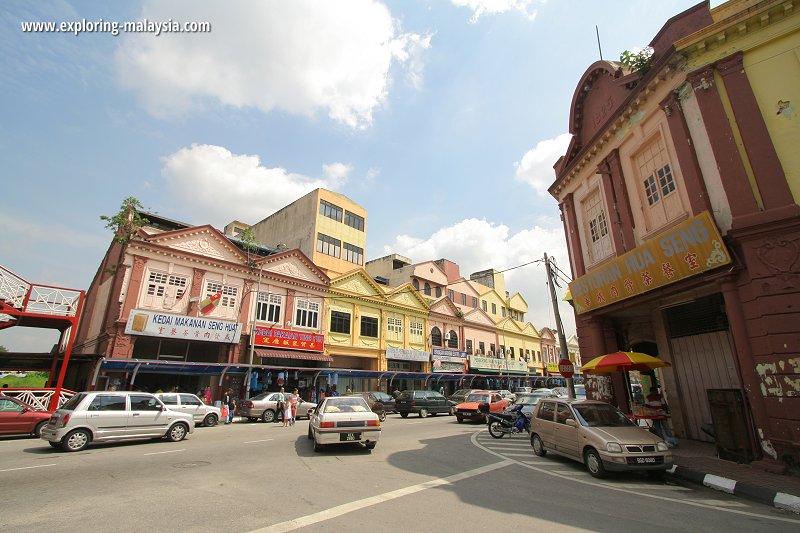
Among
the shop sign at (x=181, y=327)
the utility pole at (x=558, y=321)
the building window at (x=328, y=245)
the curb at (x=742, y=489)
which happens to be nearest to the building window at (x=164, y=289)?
the shop sign at (x=181, y=327)

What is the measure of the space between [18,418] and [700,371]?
23484 mm

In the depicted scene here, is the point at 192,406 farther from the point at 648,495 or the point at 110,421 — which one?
the point at 648,495

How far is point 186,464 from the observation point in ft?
30.1

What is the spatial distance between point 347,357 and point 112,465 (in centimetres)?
2422

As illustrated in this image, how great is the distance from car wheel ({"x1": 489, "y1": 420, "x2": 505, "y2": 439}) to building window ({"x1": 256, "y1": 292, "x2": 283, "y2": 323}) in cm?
1796

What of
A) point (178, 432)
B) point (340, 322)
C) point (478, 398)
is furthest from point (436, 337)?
point (178, 432)

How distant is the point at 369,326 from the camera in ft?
112

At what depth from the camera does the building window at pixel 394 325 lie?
3569cm

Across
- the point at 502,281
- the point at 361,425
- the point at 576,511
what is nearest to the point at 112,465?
the point at 361,425

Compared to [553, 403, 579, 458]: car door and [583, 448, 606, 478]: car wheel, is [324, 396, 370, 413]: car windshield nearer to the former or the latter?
[553, 403, 579, 458]: car door

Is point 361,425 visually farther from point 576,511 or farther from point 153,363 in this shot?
point 153,363

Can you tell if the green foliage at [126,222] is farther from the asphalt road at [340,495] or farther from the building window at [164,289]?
the asphalt road at [340,495]

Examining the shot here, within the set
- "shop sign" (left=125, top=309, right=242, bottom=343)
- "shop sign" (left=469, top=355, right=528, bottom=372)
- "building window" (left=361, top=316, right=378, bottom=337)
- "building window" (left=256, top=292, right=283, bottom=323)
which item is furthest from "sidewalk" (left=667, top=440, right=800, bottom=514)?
"shop sign" (left=469, top=355, right=528, bottom=372)

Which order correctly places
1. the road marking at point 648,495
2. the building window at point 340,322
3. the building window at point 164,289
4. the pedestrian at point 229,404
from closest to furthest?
the road marking at point 648,495
the pedestrian at point 229,404
the building window at point 164,289
the building window at point 340,322
